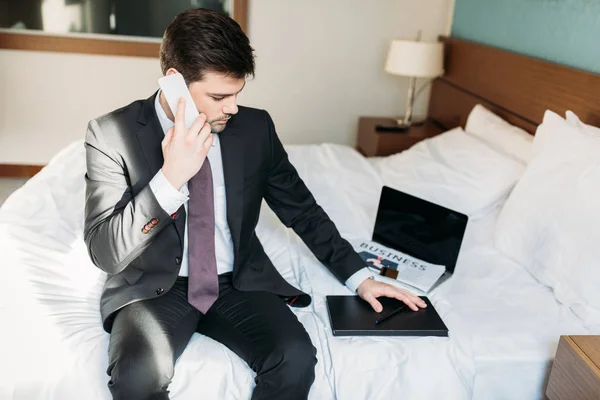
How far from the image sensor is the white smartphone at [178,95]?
4.65 ft

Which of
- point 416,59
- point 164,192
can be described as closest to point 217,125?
point 164,192

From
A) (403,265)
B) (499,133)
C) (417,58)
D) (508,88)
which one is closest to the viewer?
(403,265)

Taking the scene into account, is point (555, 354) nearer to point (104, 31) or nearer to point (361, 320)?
point (361, 320)

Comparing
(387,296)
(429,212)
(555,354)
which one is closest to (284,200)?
(387,296)

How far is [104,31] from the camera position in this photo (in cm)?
376

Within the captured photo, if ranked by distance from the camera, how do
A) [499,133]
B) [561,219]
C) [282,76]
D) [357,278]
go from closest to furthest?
[357,278], [561,219], [499,133], [282,76]

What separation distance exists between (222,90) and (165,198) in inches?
13.0

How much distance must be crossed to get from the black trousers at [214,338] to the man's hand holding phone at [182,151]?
0.36 meters

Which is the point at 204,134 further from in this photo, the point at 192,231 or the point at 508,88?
the point at 508,88

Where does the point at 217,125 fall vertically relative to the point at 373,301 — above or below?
above

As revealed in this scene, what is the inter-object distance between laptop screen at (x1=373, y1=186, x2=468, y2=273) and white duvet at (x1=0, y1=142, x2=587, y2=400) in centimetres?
11

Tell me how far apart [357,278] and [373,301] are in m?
0.11

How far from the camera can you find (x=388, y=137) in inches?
138

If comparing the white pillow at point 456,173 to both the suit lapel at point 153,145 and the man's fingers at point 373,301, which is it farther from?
the suit lapel at point 153,145
